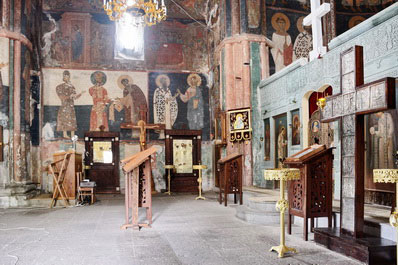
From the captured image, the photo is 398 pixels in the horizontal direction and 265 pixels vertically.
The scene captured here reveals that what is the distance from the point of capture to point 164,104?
44.8ft

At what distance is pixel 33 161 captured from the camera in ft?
39.3

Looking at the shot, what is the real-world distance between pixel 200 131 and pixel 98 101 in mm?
3841

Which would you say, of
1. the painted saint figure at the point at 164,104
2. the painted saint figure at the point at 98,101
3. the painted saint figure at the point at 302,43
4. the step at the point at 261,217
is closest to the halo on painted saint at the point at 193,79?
the painted saint figure at the point at 164,104

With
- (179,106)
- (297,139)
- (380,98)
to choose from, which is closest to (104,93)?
(179,106)

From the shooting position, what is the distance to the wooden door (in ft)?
42.2

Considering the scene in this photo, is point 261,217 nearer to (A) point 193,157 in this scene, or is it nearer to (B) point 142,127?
(B) point 142,127

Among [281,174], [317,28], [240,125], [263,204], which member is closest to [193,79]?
[240,125]

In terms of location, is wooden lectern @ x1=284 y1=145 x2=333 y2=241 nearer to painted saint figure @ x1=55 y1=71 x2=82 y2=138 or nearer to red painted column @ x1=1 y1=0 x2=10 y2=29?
red painted column @ x1=1 y1=0 x2=10 y2=29

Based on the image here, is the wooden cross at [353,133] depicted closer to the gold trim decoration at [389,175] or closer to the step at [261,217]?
the gold trim decoration at [389,175]

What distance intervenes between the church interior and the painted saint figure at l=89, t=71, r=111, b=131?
0.05 m

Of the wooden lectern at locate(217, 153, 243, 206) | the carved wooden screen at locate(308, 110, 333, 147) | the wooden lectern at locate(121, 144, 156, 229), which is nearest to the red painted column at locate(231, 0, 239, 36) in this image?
the carved wooden screen at locate(308, 110, 333, 147)

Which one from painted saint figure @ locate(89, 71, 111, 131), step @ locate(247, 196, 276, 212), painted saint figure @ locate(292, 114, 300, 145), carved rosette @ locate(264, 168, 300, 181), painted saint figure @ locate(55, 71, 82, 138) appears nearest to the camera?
carved rosette @ locate(264, 168, 300, 181)

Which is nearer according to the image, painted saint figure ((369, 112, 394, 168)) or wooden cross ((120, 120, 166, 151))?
painted saint figure ((369, 112, 394, 168))

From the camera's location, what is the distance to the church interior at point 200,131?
4160mm
